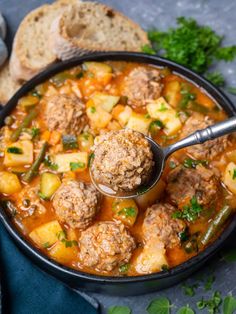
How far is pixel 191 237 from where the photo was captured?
13.5 ft

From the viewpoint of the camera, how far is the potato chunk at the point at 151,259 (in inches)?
156

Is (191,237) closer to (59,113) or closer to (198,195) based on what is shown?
(198,195)

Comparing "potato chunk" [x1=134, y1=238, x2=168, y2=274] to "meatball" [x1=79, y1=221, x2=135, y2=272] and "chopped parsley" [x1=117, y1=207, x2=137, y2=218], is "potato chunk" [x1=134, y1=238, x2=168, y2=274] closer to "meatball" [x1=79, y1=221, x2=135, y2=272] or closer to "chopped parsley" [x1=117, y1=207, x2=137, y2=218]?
"meatball" [x1=79, y1=221, x2=135, y2=272]

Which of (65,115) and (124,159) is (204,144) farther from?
(65,115)

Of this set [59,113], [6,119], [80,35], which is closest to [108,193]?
[59,113]

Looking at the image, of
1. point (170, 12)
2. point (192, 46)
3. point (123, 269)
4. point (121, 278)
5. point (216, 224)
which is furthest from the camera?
point (170, 12)

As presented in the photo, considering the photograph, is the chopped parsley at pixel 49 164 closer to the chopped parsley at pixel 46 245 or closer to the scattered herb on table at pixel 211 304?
the chopped parsley at pixel 46 245

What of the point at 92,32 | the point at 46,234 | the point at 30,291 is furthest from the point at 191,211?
the point at 92,32

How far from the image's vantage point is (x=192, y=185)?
4.19 metres

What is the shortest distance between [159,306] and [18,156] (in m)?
1.63

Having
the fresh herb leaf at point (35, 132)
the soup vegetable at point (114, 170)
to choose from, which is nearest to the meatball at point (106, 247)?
the soup vegetable at point (114, 170)

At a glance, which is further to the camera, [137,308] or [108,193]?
[137,308]

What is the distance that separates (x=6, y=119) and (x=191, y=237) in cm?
182

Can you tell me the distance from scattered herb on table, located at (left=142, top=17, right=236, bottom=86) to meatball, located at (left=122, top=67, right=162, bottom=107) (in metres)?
0.66
